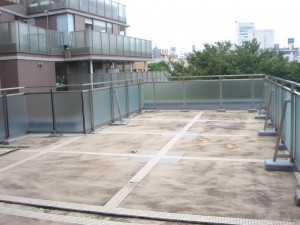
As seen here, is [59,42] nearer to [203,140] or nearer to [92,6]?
[92,6]

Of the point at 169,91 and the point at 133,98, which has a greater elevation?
the point at 169,91

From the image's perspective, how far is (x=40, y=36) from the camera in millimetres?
19719

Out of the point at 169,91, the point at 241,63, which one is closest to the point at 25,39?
the point at 169,91

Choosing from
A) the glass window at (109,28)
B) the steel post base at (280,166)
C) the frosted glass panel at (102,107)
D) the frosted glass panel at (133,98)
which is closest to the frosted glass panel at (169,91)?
the frosted glass panel at (133,98)

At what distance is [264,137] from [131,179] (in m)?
4.60

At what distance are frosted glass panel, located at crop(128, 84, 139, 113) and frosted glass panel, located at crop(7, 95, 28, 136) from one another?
4752 mm

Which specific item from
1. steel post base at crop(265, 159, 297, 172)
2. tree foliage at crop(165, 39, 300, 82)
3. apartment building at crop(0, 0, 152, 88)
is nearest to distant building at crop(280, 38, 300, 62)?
tree foliage at crop(165, 39, 300, 82)

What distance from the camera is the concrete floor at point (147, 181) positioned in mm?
4809

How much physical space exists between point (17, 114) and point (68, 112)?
1.45 m

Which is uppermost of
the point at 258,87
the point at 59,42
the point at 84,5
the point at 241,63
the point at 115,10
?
the point at 115,10

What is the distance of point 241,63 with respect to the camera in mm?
27344

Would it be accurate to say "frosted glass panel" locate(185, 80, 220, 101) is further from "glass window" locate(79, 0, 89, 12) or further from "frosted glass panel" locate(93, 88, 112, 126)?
"glass window" locate(79, 0, 89, 12)

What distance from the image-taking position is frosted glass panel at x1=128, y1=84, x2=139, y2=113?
1488 centimetres

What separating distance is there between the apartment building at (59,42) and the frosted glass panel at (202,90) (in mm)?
7914
